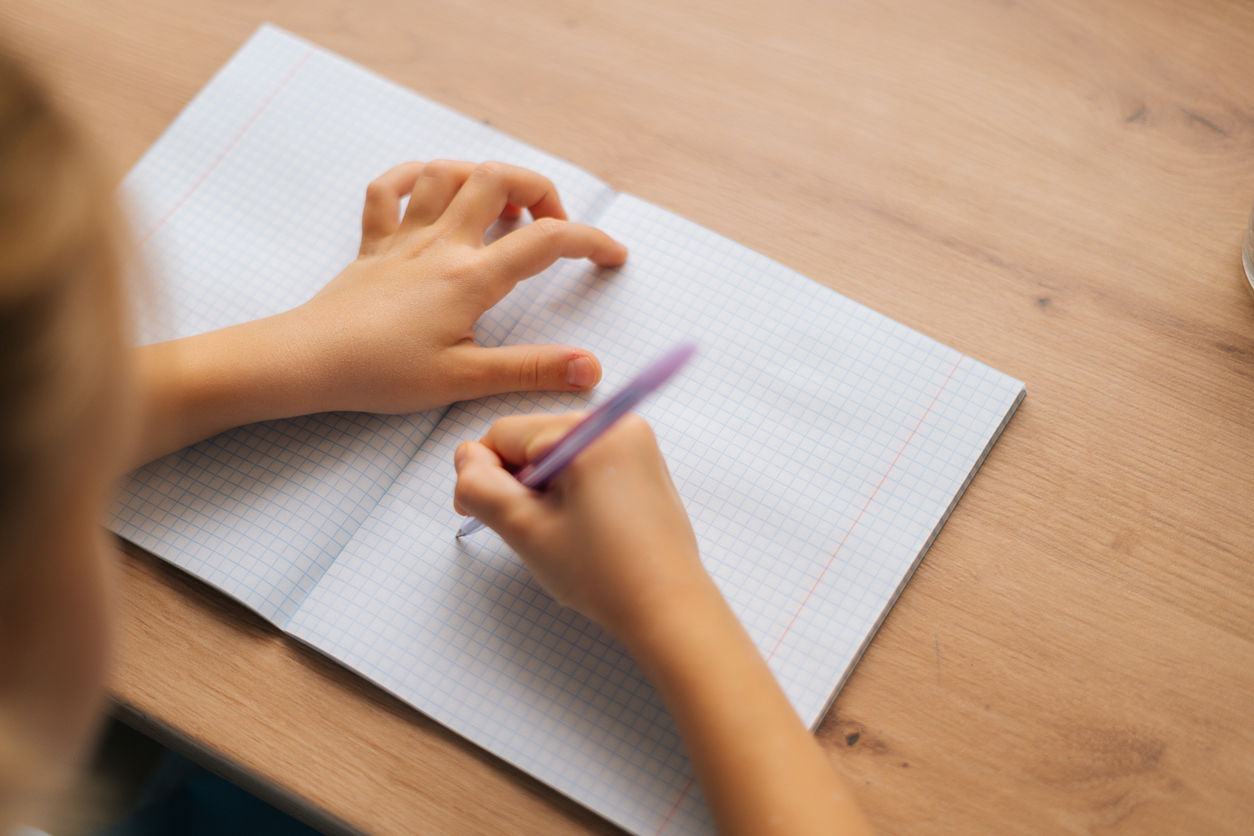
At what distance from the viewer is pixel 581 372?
616 mm

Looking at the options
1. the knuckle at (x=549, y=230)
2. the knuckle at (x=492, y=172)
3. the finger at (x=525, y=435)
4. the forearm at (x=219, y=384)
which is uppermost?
the knuckle at (x=492, y=172)

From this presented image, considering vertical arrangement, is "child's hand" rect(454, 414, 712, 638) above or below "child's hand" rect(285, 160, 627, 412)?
below

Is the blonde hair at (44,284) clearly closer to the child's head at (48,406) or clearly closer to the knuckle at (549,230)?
the child's head at (48,406)

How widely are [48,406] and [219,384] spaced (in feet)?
0.88

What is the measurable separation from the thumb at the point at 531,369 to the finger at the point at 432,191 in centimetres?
12

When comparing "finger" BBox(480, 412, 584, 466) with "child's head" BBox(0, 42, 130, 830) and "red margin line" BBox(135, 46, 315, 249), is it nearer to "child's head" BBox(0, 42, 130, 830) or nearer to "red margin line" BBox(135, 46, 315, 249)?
"child's head" BBox(0, 42, 130, 830)

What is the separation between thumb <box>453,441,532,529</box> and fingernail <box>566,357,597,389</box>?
9cm

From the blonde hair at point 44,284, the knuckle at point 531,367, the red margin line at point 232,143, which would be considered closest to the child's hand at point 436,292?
the knuckle at point 531,367

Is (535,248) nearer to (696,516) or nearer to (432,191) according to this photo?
(432,191)

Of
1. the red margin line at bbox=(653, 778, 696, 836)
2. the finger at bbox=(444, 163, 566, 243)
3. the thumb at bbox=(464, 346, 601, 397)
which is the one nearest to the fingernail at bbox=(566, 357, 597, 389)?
the thumb at bbox=(464, 346, 601, 397)

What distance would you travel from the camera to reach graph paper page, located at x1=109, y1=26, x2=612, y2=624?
1.96ft

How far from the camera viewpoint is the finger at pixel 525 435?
0.55 m

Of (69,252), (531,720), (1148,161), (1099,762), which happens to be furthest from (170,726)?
(1148,161)

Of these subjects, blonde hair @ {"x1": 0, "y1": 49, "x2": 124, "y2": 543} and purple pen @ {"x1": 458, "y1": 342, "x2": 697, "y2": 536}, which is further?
purple pen @ {"x1": 458, "y1": 342, "x2": 697, "y2": 536}
